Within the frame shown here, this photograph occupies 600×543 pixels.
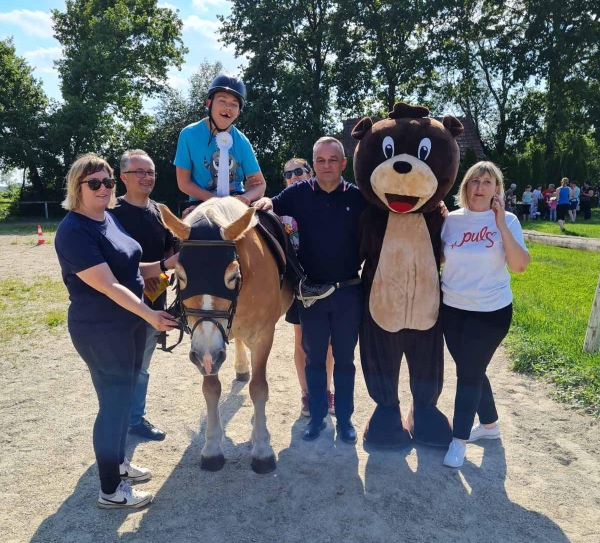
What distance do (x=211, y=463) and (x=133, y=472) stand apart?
552mm

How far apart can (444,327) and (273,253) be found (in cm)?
143

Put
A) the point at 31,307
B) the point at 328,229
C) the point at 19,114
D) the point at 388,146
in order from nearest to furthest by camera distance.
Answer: the point at 388,146, the point at 328,229, the point at 31,307, the point at 19,114

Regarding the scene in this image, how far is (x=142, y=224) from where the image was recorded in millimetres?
3662

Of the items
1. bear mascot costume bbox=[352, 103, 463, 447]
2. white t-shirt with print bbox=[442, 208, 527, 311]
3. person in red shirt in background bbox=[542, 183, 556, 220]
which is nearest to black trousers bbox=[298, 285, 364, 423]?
bear mascot costume bbox=[352, 103, 463, 447]

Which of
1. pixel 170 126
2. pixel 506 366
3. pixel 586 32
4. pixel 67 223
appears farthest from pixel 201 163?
pixel 586 32

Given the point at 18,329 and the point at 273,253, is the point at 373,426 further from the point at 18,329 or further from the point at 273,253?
the point at 18,329

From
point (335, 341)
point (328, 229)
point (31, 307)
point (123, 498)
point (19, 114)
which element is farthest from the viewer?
point (19, 114)

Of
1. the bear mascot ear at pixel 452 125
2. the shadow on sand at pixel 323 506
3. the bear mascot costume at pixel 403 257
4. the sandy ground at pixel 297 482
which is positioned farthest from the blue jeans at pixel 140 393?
the bear mascot ear at pixel 452 125

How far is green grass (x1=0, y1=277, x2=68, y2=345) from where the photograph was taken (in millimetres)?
6500

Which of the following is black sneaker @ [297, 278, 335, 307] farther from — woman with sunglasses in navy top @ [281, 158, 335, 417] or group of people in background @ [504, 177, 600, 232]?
group of people in background @ [504, 177, 600, 232]

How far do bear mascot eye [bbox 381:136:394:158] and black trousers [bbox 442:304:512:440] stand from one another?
1238 millimetres

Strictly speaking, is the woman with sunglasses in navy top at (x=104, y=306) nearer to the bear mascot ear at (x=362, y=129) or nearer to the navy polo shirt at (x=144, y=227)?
the navy polo shirt at (x=144, y=227)

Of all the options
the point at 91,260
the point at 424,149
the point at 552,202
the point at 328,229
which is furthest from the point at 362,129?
the point at 552,202

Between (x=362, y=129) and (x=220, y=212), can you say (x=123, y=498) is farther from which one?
(x=362, y=129)
